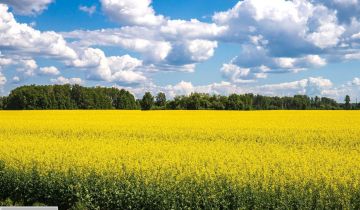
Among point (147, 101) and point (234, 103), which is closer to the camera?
point (234, 103)

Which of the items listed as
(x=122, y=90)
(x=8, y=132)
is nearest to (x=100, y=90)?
(x=122, y=90)

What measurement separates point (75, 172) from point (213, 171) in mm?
4770

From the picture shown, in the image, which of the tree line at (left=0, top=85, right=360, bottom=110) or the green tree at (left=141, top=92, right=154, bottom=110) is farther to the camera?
the green tree at (left=141, top=92, right=154, bottom=110)

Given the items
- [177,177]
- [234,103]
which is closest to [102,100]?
[234,103]

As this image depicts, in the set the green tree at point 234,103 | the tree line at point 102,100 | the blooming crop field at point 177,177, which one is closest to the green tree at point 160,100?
the tree line at point 102,100

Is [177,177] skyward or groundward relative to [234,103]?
groundward

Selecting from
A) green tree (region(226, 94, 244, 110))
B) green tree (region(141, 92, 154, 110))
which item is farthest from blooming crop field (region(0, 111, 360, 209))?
green tree (region(141, 92, 154, 110))

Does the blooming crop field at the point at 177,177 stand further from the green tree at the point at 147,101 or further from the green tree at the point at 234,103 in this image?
the green tree at the point at 147,101

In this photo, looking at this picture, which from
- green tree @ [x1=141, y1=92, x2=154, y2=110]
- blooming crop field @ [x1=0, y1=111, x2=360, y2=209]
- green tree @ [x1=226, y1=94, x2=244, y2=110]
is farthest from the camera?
green tree @ [x1=141, y1=92, x2=154, y2=110]

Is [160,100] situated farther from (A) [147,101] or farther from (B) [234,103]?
(B) [234,103]

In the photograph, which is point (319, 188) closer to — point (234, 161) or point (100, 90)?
point (234, 161)

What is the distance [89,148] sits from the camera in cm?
2067

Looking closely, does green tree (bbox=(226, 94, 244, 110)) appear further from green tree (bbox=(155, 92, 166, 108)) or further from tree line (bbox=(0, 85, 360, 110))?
green tree (bbox=(155, 92, 166, 108))

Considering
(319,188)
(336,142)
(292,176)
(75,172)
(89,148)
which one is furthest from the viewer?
(336,142)
